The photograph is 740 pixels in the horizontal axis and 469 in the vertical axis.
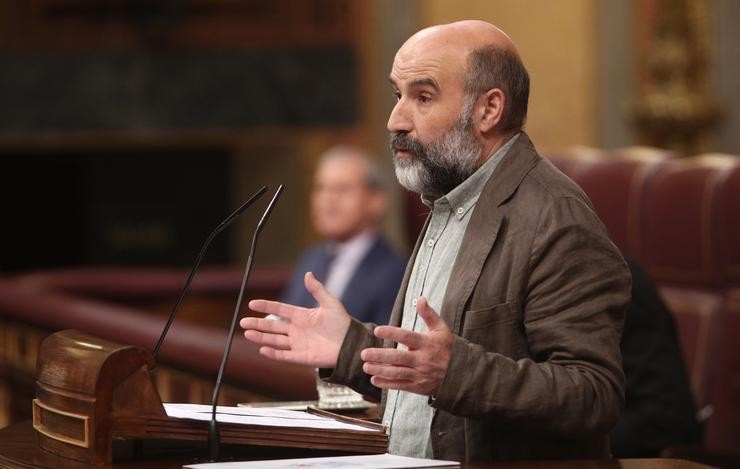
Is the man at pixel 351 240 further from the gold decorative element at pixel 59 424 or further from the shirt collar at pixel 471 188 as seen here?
the gold decorative element at pixel 59 424

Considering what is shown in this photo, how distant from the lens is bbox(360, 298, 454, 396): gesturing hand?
1771mm

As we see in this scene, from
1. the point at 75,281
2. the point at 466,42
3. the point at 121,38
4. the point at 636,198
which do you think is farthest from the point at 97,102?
the point at 466,42

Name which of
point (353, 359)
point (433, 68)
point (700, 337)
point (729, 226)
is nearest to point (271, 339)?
point (353, 359)

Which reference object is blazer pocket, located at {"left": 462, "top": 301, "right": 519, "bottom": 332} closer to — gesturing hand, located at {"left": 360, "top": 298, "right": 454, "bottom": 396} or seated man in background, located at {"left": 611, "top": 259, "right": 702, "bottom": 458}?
gesturing hand, located at {"left": 360, "top": 298, "right": 454, "bottom": 396}

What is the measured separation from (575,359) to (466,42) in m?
0.50

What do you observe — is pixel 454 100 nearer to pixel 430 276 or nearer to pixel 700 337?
pixel 430 276

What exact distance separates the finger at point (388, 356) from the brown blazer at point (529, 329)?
2.8 inches

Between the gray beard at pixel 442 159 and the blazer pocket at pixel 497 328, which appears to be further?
the gray beard at pixel 442 159

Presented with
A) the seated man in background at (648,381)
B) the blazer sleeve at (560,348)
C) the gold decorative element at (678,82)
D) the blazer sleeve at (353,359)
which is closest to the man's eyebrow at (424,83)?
the blazer sleeve at (560,348)

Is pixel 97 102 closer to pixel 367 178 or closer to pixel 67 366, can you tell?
pixel 367 178

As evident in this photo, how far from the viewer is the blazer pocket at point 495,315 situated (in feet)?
6.47

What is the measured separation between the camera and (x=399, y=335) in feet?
5.80

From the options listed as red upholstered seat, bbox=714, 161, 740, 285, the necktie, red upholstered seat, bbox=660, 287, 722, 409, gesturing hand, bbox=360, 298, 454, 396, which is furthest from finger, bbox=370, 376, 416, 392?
the necktie

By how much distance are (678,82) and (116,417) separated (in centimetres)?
638
